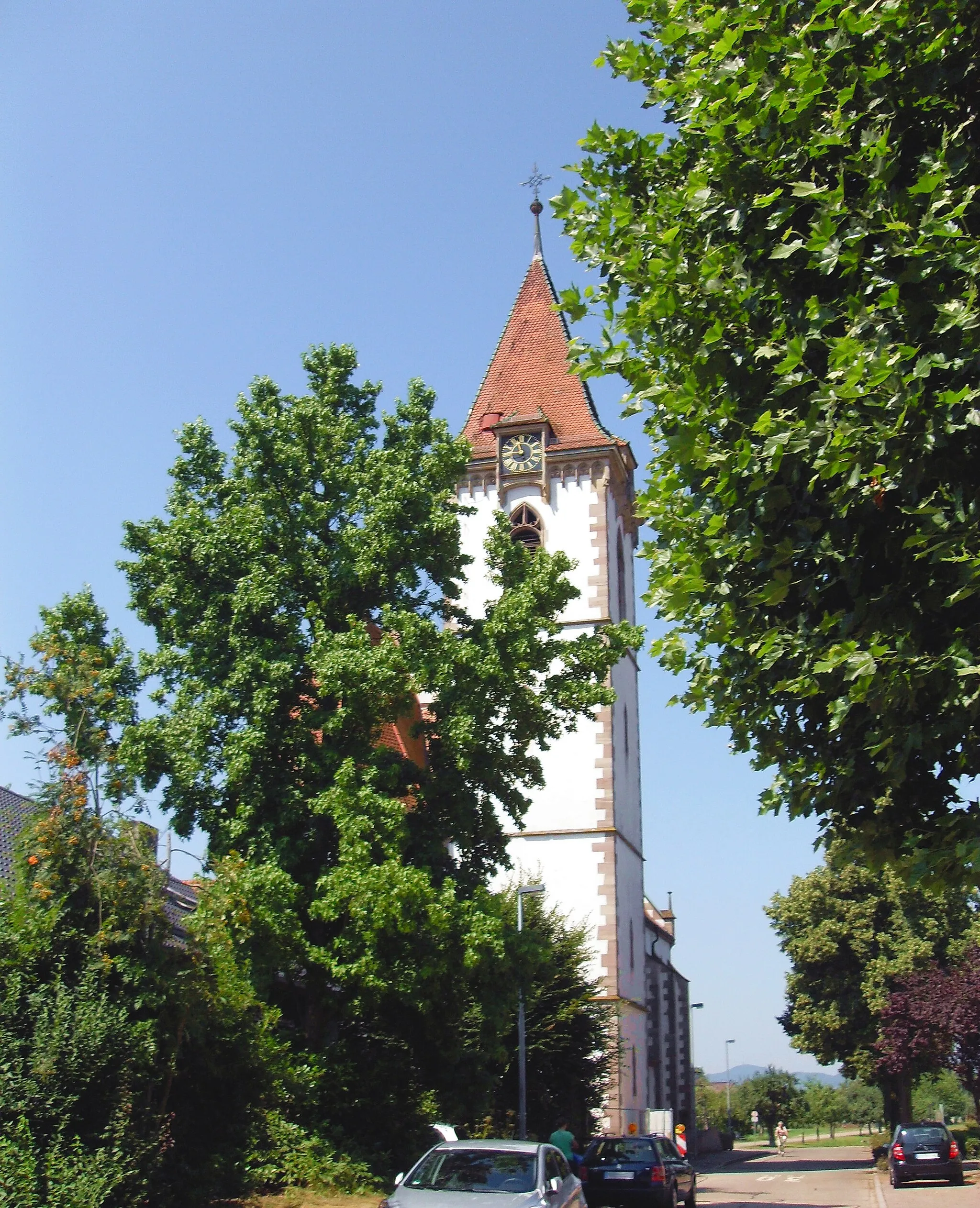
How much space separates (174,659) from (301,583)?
229 centimetres

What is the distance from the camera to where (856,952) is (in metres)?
48.1

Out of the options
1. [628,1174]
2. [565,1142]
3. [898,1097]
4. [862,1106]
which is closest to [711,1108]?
[862,1106]

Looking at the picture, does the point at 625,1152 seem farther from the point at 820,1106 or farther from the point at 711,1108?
the point at 820,1106

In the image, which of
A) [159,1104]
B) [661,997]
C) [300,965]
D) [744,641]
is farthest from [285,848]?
[661,997]

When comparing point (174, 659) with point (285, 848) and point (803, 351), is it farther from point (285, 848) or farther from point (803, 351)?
point (803, 351)

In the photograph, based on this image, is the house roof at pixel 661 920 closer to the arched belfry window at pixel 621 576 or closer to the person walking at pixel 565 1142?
the arched belfry window at pixel 621 576

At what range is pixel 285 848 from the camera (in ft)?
60.4

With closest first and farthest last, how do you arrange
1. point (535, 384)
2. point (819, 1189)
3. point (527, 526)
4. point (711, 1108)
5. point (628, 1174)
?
point (628, 1174) < point (819, 1189) < point (527, 526) < point (535, 384) < point (711, 1108)

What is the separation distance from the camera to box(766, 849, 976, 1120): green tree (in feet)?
153

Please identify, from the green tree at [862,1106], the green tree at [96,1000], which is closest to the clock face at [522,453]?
the green tree at [96,1000]

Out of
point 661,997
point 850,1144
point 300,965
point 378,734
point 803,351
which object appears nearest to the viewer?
point 803,351

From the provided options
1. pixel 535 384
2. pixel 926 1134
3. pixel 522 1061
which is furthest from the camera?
pixel 535 384

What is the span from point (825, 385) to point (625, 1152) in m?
16.0

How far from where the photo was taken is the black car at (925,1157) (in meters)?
29.2
